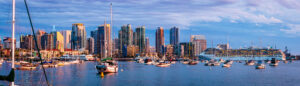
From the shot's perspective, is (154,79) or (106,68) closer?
(154,79)

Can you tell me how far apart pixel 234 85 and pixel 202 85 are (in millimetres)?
6053

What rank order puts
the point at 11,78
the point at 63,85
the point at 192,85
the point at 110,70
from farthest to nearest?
the point at 110,70 < the point at 192,85 < the point at 63,85 < the point at 11,78

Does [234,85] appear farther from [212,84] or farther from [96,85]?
[96,85]

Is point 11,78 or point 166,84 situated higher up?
point 11,78

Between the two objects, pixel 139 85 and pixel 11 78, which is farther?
pixel 139 85

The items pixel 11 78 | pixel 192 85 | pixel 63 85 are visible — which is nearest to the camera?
pixel 11 78

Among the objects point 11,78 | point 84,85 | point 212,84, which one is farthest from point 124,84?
point 11,78

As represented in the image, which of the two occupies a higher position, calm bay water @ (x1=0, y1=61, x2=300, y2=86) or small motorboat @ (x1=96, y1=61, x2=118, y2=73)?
small motorboat @ (x1=96, y1=61, x2=118, y2=73)

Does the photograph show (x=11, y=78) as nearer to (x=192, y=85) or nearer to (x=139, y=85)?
(x=139, y=85)

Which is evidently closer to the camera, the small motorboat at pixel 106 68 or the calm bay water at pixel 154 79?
the calm bay water at pixel 154 79

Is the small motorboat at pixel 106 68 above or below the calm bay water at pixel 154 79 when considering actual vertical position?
above

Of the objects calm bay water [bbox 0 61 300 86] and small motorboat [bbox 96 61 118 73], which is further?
small motorboat [bbox 96 61 118 73]

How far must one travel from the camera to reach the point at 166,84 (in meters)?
61.4

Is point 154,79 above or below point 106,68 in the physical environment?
below
